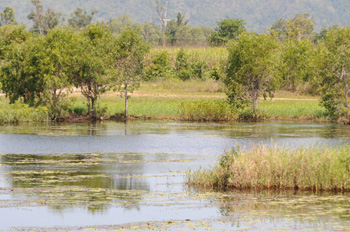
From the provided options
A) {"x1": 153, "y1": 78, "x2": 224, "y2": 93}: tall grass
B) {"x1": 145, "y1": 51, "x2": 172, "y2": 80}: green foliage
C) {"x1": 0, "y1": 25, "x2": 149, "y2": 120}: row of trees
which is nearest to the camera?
{"x1": 0, "y1": 25, "x2": 149, "y2": 120}: row of trees

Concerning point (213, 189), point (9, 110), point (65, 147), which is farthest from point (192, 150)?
point (9, 110)

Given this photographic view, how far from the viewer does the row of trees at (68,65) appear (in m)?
50.1

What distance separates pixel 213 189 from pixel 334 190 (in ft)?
12.8

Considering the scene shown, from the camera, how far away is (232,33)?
4400 inches

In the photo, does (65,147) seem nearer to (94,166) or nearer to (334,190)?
(94,166)

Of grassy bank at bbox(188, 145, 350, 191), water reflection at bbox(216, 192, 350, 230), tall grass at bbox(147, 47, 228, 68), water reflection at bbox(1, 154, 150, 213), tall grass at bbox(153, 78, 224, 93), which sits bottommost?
water reflection at bbox(216, 192, 350, 230)

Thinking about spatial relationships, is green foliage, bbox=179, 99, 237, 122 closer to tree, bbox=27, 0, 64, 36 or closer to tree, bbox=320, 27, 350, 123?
tree, bbox=320, 27, 350, 123

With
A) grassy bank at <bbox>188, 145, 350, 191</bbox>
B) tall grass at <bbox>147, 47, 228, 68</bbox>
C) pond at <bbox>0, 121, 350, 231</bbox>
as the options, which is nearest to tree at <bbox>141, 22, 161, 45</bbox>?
tall grass at <bbox>147, 47, 228, 68</bbox>

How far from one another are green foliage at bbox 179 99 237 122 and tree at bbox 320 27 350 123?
26.6 ft

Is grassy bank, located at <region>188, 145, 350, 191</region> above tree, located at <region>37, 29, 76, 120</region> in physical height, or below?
below

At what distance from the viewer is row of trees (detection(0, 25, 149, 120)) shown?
164 ft

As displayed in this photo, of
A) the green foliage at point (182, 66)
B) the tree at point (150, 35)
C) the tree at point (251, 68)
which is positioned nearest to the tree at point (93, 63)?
the tree at point (251, 68)

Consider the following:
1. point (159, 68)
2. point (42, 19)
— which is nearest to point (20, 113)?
point (159, 68)

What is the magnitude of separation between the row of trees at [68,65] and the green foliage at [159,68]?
23.5m
